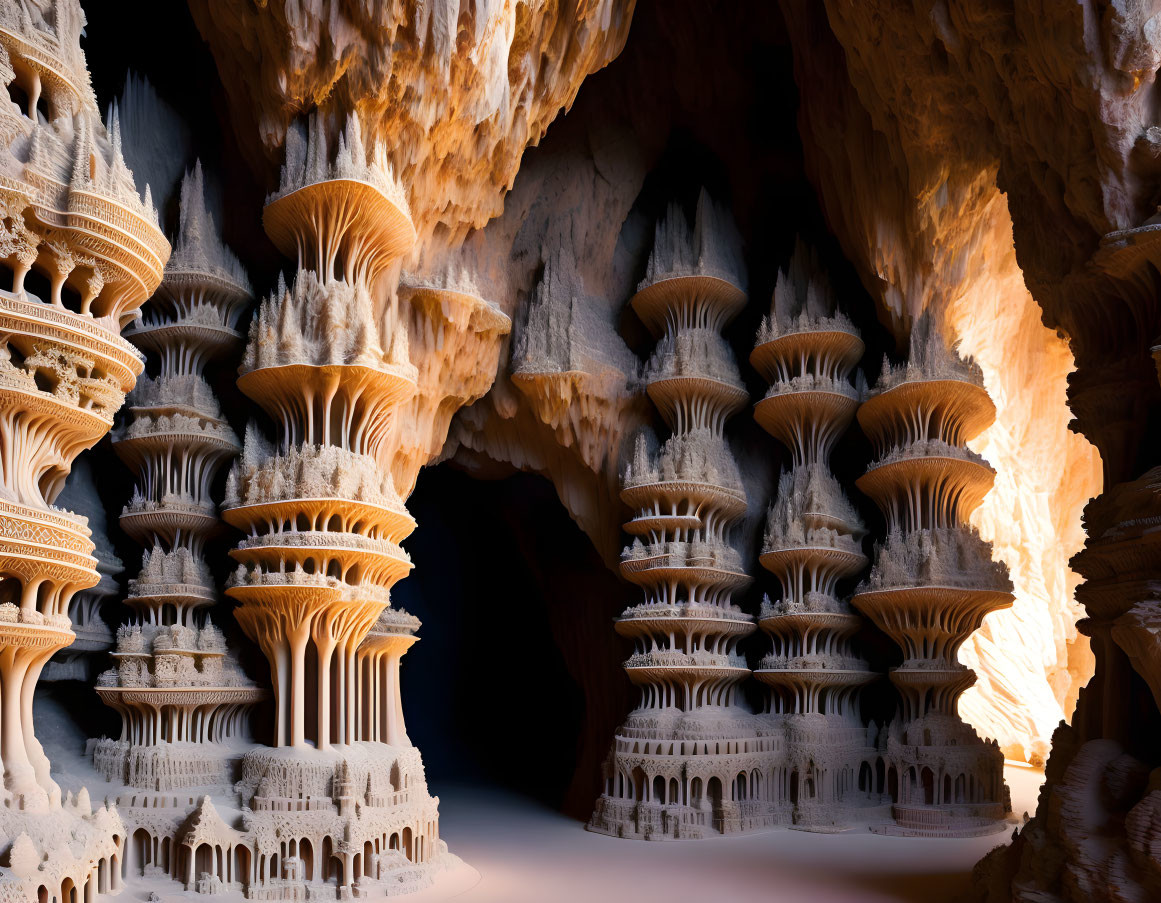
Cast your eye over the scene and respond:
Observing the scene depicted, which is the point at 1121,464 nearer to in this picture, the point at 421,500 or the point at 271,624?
the point at 271,624

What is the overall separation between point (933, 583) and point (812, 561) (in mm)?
2440

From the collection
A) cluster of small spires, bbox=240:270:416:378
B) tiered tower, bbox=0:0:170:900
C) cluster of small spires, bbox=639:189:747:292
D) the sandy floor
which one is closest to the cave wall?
cluster of small spires, bbox=639:189:747:292

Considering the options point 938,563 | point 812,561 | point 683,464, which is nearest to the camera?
point 938,563

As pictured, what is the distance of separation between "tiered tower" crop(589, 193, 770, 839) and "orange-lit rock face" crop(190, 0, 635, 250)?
18.1 feet

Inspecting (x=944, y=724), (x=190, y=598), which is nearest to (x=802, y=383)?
(x=944, y=724)

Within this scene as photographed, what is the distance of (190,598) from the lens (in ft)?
53.4

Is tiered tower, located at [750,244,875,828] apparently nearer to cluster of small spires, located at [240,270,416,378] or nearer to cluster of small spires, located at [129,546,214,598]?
cluster of small spires, located at [240,270,416,378]

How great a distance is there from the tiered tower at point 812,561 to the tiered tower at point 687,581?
754 millimetres

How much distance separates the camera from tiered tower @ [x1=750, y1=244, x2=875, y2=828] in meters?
21.6

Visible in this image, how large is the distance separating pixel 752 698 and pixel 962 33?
1390cm

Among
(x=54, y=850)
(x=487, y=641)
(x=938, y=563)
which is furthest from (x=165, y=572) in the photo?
(x=487, y=641)

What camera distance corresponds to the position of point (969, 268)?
22.5 m

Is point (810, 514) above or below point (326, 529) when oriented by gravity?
above

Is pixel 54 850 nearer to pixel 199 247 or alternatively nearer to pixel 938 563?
pixel 199 247
